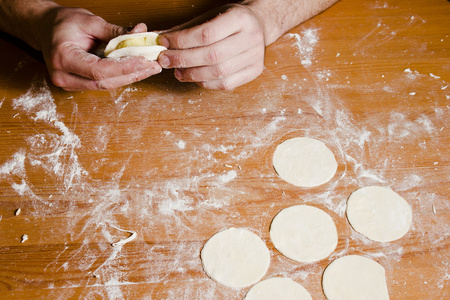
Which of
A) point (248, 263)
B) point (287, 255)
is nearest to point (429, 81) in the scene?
point (287, 255)

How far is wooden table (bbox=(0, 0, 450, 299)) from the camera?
44.6 inches

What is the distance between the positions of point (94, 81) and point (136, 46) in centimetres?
21

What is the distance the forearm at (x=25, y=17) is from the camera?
4.82 ft

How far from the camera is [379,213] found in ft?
4.01

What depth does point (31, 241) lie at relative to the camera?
118 centimetres

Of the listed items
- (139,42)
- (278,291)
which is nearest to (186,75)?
(139,42)

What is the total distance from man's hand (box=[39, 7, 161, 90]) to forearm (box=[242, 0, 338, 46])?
0.50 meters

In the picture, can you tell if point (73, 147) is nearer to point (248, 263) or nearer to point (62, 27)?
point (62, 27)

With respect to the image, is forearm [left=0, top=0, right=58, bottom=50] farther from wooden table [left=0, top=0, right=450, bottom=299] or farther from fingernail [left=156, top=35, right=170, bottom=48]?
fingernail [left=156, top=35, right=170, bottom=48]

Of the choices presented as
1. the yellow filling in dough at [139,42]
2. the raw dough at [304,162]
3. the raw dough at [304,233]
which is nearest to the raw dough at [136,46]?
the yellow filling in dough at [139,42]

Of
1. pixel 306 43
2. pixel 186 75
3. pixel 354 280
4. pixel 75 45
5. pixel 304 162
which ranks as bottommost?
pixel 354 280

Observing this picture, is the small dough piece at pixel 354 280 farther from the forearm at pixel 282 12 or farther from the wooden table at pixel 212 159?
the forearm at pixel 282 12

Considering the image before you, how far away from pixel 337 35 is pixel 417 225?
0.88 metres

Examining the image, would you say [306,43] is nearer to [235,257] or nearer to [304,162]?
[304,162]
